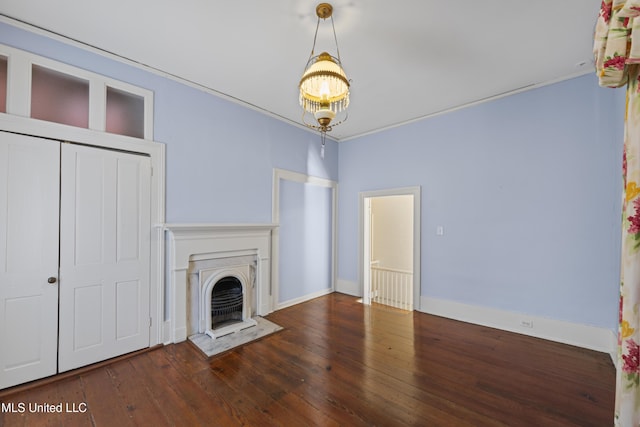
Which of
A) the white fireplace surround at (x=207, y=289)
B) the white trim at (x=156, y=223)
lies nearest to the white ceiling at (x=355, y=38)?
the white trim at (x=156, y=223)

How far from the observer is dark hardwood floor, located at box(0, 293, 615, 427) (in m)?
1.94

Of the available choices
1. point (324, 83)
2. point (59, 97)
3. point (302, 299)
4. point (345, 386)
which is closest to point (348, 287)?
point (302, 299)

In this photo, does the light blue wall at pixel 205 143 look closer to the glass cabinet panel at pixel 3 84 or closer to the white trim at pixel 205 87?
the white trim at pixel 205 87

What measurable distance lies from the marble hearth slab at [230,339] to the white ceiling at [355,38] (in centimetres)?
307

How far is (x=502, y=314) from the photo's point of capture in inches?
136

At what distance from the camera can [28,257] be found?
2301mm

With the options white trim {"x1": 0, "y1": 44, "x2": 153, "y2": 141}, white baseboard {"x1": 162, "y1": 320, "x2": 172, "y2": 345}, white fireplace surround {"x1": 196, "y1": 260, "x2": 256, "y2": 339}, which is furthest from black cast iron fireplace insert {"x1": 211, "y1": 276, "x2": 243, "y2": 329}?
white trim {"x1": 0, "y1": 44, "x2": 153, "y2": 141}

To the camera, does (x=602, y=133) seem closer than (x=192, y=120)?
Yes

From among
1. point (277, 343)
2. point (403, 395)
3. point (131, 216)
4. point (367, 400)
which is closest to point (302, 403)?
point (367, 400)

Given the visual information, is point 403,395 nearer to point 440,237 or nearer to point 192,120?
point 440,237

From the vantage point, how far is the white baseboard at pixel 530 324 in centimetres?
286

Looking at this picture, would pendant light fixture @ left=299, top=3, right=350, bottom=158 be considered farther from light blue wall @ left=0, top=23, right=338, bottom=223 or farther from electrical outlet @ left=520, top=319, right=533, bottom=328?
electrical outlet @ left=520, top=319, right=533, bottom=328

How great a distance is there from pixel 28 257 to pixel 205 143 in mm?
1991

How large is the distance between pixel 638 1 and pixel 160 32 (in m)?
3.06
